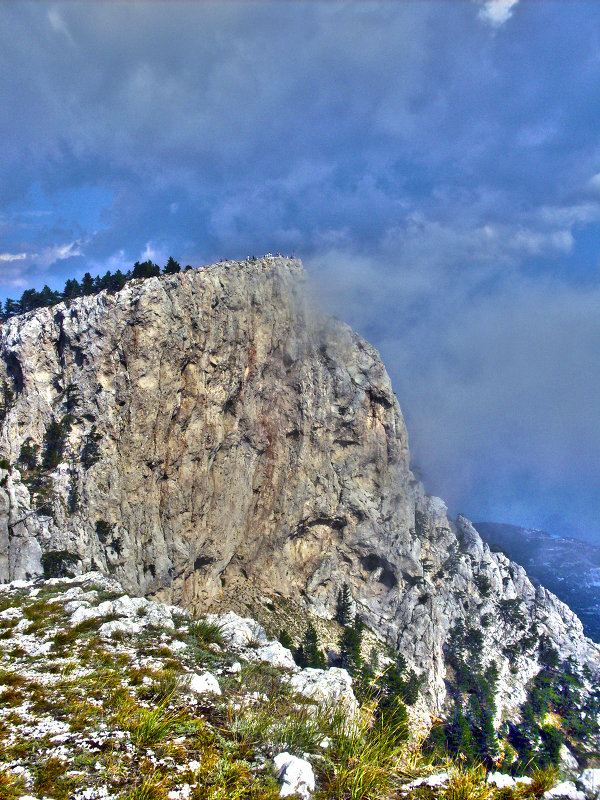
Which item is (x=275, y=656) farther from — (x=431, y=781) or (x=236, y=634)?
(x=431, y=781)

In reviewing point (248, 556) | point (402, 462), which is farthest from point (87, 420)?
point (402, 462)

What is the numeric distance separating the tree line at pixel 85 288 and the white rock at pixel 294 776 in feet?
235

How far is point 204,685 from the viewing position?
40.7 feet

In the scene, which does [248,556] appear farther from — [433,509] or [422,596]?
[433,509]

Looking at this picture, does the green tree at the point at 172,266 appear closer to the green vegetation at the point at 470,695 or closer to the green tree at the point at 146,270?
the green tree at the point at 146,270

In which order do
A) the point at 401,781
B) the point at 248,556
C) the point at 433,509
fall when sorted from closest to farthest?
1. the point at 401,781
2. the point at 248,556
3. the point at 433,509

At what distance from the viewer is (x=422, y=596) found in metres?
98.3

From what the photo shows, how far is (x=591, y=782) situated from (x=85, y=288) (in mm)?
86220

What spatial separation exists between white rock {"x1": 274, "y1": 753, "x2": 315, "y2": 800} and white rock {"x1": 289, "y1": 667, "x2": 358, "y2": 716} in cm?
505

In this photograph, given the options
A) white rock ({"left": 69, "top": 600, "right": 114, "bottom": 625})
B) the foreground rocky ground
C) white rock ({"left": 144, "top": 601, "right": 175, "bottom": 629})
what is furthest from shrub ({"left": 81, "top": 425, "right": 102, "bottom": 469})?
the foreground rocky ground

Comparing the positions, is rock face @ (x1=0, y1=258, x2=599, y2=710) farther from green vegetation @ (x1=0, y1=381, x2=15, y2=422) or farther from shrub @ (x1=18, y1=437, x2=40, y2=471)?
shrub @ (x1=18, y1=437, x2=40, y2=471)

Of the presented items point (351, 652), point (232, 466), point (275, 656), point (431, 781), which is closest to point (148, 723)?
point (431, 781)

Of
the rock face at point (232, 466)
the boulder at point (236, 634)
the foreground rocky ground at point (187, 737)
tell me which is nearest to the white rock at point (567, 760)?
the rock face at point (232, 466)

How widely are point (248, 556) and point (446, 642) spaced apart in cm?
5381
